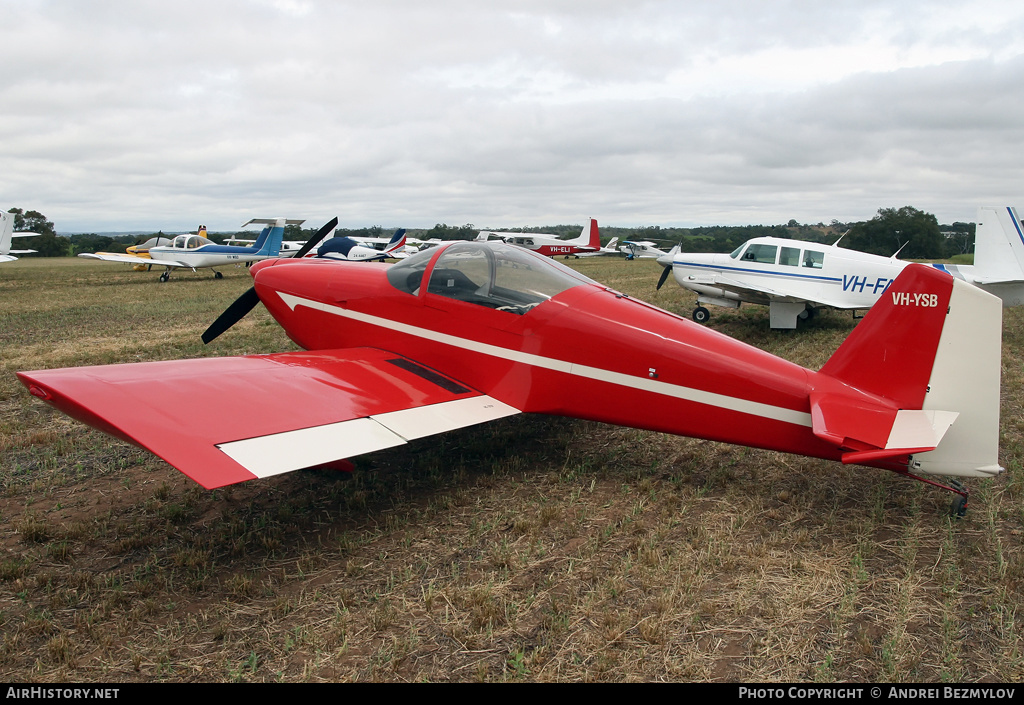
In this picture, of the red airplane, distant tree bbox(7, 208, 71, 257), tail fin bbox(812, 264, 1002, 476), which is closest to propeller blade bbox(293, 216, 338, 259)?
the red airplane

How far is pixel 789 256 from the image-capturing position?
11.8 metres

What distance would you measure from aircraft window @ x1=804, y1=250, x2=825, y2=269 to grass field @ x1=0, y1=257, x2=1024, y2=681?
6.64 metres

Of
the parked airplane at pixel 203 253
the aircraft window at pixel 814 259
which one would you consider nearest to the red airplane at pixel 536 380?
the aircraft window at pixel 814 259

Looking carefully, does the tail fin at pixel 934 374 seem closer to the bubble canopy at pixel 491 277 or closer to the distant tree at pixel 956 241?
the bubble canopy at pixel 491 277

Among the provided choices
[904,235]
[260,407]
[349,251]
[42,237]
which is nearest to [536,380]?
[260,407]

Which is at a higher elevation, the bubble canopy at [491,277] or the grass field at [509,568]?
the bubble canopy at [491,277]

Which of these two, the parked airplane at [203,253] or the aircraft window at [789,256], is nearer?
the aircraft window at [789,256]

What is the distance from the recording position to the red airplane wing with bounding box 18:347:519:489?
9.93ft

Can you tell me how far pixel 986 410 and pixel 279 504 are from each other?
4332mm

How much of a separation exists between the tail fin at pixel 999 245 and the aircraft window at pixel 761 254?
3.23 m

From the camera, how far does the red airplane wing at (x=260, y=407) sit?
303 cm
